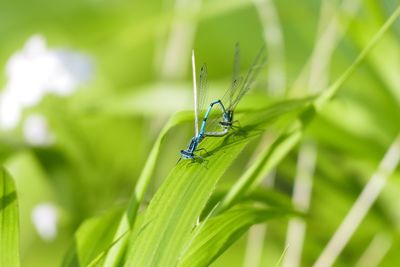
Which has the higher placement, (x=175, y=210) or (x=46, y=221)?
(x=46, y=221)

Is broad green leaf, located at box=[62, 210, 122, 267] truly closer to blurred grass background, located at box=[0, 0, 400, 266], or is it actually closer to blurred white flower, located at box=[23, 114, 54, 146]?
blurred grass background, located at box=[0, 0, 400, 266]

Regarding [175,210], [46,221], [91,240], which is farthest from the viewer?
[46,221]

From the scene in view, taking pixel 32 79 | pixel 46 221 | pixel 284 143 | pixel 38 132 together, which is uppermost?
pixel 32 79

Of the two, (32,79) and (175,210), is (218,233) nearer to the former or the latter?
(175,210)

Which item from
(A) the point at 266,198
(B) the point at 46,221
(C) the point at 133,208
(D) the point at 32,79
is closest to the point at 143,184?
(C) the point at 133,208

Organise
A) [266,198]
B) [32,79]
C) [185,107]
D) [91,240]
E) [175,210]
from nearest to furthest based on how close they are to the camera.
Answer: [175,210] → [91,240] → [266,198] → [185,107] → [32,79]

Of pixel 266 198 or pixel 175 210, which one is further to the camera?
pixel 266 198
